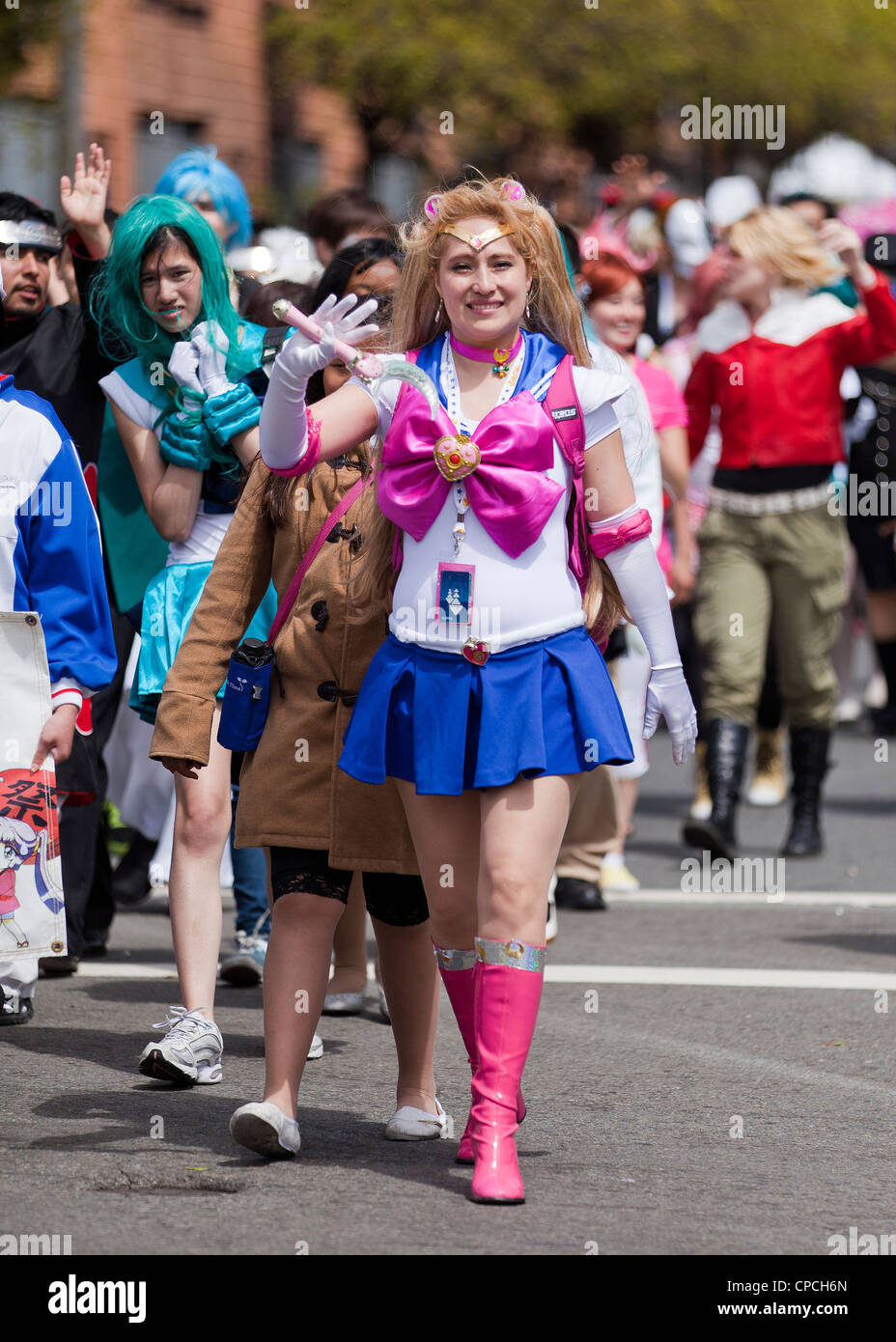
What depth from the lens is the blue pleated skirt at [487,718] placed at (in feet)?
13.9

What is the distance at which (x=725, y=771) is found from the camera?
885 cm

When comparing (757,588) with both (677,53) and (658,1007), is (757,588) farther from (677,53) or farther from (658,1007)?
(677,53)

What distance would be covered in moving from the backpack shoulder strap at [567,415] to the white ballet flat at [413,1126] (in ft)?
4.71

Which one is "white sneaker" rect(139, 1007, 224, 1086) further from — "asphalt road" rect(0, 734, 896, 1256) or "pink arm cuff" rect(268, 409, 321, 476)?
"pink arm cuff" rect(268, 409, 321, 476)

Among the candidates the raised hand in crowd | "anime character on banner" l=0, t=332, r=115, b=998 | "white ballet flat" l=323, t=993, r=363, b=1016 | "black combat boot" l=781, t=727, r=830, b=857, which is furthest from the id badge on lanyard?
"black combat boot" l=781, t=727, r=830, b=857

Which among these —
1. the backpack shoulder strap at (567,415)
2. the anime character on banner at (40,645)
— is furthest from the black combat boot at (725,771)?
the backpack shoulder strap at (567,415)

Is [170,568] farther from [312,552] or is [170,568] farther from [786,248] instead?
[786,248]

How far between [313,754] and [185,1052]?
91 cm

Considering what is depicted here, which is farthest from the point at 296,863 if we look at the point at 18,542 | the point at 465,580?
the point at 18,542


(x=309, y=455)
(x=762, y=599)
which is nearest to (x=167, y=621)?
(x=309, y=455)

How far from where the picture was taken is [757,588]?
29.4 feet

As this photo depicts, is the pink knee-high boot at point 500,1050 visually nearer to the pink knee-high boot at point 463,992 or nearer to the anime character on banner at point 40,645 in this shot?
the pink knee-high boot at point 463,992

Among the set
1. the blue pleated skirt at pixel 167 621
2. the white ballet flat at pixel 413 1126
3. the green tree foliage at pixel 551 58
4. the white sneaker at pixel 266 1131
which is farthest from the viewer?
the green tree foliage at pixel 551 58
